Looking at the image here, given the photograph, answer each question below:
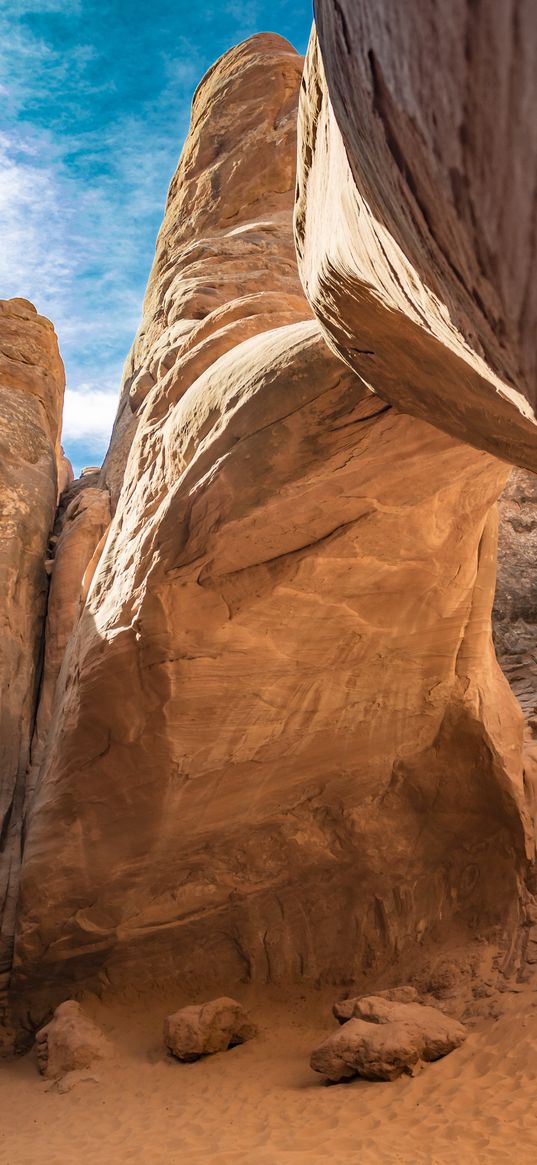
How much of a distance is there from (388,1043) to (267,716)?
7.49 feet

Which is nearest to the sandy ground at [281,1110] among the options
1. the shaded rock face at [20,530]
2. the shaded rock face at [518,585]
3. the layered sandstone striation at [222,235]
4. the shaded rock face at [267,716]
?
the shaded rock face at [267,716]

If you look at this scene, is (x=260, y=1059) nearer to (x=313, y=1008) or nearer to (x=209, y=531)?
(x=313, y=1008)

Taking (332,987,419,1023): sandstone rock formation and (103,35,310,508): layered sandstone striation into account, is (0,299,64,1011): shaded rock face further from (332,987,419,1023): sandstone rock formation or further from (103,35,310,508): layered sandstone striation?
(332,987,419,1023): sandstone rock formation

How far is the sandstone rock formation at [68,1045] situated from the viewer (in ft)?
20.9

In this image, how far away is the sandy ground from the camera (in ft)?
15.2

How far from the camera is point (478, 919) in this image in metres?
6.61

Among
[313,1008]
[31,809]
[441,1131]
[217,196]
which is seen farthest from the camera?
[217,196]

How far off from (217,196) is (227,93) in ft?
7.24

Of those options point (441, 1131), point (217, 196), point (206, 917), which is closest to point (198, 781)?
point (206, 917)

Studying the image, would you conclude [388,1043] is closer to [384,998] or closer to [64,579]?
[384,998]

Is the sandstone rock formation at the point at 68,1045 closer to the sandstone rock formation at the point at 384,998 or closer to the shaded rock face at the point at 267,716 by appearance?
the shaded rock face at the point at 267,716

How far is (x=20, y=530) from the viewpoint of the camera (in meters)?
9.45

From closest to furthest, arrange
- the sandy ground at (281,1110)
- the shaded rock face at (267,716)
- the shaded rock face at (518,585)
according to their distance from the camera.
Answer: the sandy ground at (281,1110)
the shaded rock face at (267,716)
the shaded rock face at (518,585)

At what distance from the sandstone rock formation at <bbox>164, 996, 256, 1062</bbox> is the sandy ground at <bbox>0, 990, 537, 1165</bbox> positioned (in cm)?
8
